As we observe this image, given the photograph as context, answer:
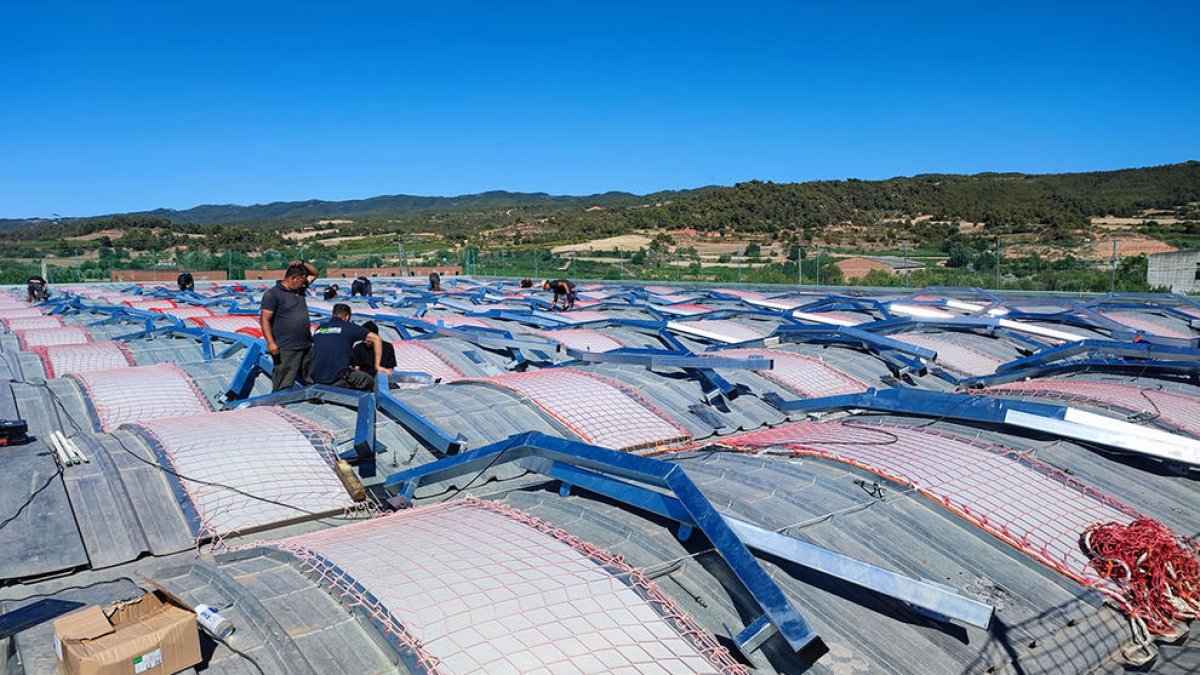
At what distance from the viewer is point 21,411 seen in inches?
326

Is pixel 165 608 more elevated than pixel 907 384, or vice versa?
pixel 165 608

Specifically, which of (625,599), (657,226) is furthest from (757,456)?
(657,226)

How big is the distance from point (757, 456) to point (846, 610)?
→ 87.4 inches

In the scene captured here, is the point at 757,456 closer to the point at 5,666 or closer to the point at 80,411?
the point at 5,666

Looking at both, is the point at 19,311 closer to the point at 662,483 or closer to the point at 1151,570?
the point at 662,483

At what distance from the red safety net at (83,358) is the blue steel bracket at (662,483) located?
7944 millimetres

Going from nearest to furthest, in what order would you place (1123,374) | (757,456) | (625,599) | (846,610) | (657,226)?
(625,599) < (846,610) < (757,456) < (1123,374) < (657,226)

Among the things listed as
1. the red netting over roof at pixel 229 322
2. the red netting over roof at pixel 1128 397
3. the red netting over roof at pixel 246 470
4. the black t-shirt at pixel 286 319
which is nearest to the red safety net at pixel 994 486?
the red netting over roof at pixel 1128 397

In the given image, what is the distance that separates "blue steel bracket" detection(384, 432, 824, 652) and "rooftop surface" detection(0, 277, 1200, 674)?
0.05 feet

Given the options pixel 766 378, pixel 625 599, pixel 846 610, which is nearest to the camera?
pixel 625 599

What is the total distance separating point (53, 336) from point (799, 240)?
54.2 metres

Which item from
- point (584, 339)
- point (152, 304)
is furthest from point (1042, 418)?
point (152, 304)

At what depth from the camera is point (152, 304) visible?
21719 mm

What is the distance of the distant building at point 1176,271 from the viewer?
26.6m
